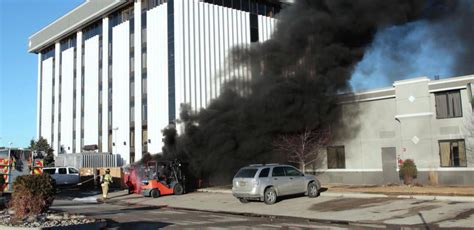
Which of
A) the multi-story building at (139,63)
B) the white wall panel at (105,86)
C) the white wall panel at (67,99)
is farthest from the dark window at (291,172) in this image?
the white wall panel at (67,99)

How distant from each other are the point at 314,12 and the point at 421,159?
1016 centimetres

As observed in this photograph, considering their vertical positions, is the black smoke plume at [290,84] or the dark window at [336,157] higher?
the black smoke plume at [290,84]

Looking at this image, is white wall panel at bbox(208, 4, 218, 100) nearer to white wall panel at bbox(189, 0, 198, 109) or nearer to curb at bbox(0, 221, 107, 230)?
white wall panel at bbox(189, 0, 198, 109)

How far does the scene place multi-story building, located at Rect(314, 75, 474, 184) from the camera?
77.5 ft

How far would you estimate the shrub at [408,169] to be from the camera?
24.0m

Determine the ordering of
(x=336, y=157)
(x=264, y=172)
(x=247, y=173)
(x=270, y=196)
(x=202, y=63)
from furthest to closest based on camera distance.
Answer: (x=202, y=63) → (x=336, y=157) → (x=247, y=173) → (x=264, y=172) → (x=270, y=196)

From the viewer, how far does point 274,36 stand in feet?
97.6

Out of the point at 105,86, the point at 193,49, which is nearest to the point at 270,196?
the point at 193,49

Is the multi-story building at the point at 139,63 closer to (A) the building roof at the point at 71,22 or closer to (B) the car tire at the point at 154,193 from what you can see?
(A) the building roof at the point at 71,22

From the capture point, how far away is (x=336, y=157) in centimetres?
2861

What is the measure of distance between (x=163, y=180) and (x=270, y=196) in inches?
360

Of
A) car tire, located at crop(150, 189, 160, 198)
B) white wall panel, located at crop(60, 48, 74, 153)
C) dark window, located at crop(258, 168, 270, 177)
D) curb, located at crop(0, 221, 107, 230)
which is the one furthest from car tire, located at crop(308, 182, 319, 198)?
white wall panel, located at crop(60, 48, 74, 153)

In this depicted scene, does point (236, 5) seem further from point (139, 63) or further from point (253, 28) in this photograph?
point (139, 63)

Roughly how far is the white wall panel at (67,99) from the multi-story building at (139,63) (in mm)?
120
